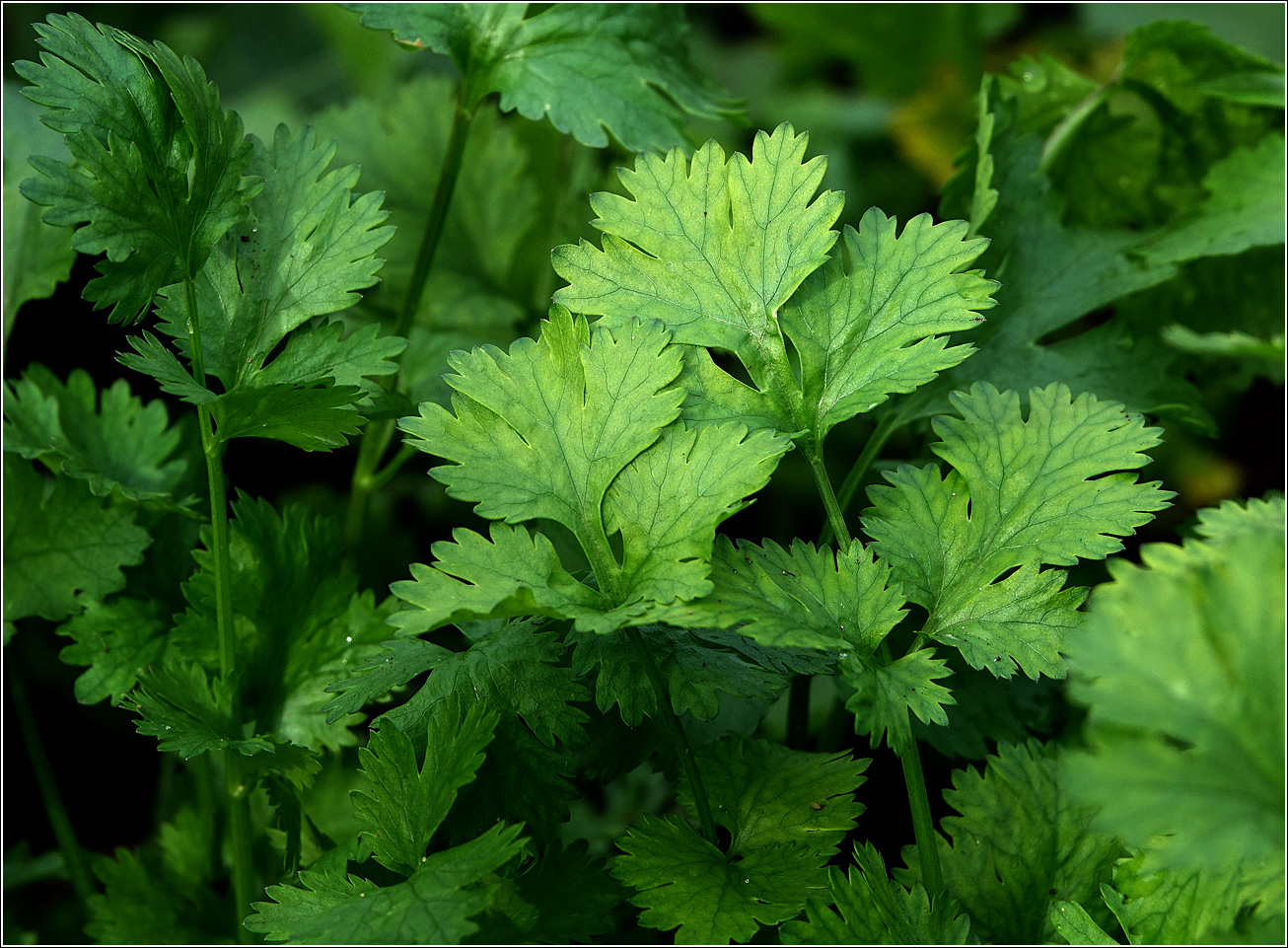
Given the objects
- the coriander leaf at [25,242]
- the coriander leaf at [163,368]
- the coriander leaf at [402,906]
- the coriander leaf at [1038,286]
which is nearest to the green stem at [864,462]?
the coriander leaf at [1038,286]

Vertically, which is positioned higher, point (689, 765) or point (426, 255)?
point (426, 255)

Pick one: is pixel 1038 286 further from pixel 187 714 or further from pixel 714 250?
pixel 187 714

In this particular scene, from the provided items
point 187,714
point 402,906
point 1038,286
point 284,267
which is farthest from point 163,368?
point 1038,286

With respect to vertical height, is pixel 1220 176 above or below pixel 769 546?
above

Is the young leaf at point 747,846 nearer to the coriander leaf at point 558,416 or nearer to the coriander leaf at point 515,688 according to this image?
the coriander leaf at point 515,688

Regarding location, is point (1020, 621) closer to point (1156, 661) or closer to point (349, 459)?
point (1156, 661)

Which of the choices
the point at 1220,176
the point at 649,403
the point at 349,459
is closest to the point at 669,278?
the point at 649,403

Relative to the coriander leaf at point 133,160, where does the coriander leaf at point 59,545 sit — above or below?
below
